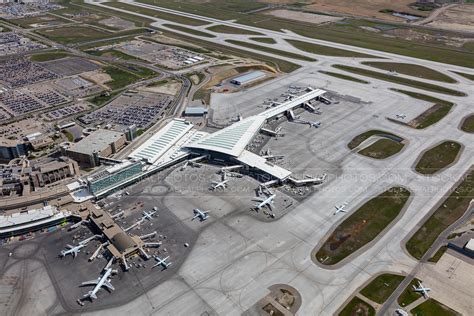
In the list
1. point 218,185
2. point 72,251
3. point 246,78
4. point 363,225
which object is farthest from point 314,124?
point 72,251

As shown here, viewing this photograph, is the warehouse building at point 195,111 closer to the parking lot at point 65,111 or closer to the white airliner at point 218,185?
the parking lot at point 65,111

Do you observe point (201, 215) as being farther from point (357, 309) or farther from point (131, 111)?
point (131, 111)

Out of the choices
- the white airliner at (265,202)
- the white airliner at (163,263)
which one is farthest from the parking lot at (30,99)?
the white airliner at (265,202)

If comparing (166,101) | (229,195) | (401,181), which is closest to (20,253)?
(229,195)

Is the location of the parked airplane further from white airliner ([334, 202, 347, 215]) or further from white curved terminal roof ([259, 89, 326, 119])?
white airliner ([334, 202, 347, 215])

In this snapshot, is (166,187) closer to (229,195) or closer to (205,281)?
(229,195)

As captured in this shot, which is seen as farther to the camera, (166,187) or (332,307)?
(166,187)
